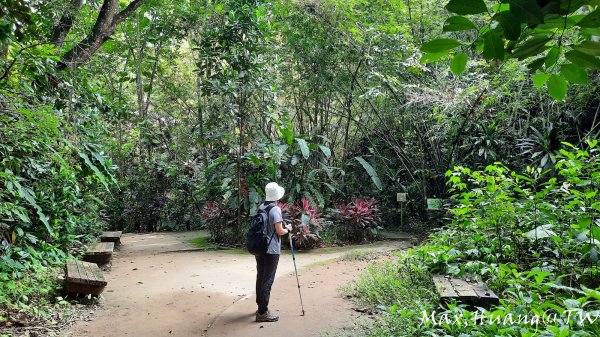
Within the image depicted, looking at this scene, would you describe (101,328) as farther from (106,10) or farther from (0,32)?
(106,10)

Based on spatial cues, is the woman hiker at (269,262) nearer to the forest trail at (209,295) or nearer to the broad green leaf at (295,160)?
the forest trail at (209,295)

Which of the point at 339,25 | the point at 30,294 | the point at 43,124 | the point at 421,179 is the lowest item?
the point at 30,294

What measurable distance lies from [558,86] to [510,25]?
1.06ft

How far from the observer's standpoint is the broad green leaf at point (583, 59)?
3.39 ft

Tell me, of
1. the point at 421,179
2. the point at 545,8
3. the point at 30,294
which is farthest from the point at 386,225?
the point at 545,8

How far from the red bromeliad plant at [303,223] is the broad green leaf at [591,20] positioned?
7387mm

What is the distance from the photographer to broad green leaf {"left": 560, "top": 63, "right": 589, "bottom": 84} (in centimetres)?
113

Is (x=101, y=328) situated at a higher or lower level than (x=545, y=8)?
lower

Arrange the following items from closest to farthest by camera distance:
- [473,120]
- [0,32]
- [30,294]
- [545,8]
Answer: [545,8], [0,32], [30,294], [473,120]

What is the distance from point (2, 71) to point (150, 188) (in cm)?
803

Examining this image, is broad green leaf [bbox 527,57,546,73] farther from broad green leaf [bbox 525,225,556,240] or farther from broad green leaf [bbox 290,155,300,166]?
broad green leaf [bbox 290,155,300,166]

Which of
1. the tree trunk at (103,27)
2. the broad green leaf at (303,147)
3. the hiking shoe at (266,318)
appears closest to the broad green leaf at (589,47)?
the hiking shoe at (266,318)

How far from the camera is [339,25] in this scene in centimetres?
875

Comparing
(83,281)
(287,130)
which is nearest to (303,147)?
(287,130)
